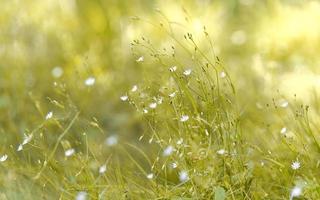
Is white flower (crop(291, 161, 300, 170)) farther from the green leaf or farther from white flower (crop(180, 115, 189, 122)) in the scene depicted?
white flower (crop(180, 115, 189, 122))

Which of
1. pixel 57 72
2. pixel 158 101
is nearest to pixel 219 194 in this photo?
pixel 158 101

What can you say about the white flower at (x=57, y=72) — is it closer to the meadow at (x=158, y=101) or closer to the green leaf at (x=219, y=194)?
the meadow at (x=158, y=101)

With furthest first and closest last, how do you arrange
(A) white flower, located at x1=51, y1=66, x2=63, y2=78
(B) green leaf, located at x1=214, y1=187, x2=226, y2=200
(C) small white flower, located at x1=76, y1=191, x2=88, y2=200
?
(A) white flower, located at x1=51, y1=66, x2=63, y2=78 → (C) small white flower, located at x1=76, y1=191, x2=88, y2=200 → (B) green leaf, located at x1=214, y1=187, x2=226, y2=200

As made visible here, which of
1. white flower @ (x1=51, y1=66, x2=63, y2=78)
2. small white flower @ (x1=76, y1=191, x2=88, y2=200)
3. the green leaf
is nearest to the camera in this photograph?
the green leaf

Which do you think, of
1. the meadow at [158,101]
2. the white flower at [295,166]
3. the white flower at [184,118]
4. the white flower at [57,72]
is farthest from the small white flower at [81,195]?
the white flower at [57,72]

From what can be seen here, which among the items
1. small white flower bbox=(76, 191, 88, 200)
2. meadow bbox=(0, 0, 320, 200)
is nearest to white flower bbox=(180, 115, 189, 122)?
meadow bbox=(0, 0, 320, 200)
